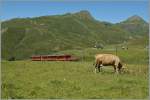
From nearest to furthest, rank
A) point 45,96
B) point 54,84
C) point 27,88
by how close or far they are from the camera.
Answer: point 45,96, point 27,88, point 54,84

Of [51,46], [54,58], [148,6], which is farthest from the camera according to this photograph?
[51,46]

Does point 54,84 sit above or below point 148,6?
below

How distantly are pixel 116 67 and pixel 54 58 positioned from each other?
9561 mm

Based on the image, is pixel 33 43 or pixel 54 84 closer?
pixel 54 84

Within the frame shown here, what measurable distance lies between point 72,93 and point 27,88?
4.12ft

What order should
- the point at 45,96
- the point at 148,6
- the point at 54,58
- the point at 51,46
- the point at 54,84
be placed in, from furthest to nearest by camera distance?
the point at 51,46, the point at 54,58, the point at 54,84, the point at 45,96, the point at 148,6

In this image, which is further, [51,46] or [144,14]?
[51,46]

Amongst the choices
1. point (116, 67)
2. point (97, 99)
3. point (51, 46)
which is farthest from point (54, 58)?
point (51, 46)

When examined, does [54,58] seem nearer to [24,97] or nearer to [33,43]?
[24,97]

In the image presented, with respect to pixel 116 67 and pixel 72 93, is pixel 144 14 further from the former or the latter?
pixel 116 67

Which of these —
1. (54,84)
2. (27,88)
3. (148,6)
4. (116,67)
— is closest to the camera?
(148,6)

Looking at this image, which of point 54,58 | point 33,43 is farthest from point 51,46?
point 54,58

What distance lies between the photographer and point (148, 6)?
24.8ft

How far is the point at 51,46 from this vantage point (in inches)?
6895
